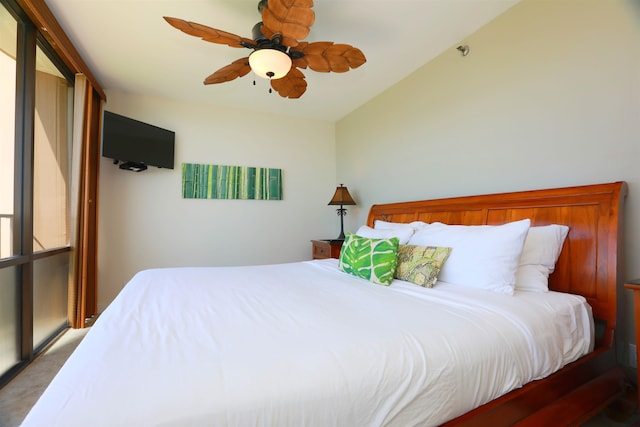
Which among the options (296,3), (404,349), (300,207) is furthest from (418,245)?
(300,207)

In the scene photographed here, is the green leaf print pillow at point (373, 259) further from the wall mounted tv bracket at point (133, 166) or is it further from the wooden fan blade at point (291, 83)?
the wall mounted tv bracket at point (133, 166)

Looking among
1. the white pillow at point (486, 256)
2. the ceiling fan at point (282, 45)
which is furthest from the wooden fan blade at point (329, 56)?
the white pillow at point (486, 256)

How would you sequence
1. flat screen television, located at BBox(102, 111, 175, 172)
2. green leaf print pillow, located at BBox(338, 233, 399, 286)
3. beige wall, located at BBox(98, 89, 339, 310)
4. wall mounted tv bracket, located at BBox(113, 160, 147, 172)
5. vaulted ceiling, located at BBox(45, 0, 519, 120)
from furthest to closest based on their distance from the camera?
beige wall, located at BBox(98, 89, 339, 310) < wall mounted tv bracket, located at BBox(113, 160, 147, 172) < flat screen television, located at BBox(102, 111, 175, 172) < vaulted ceiling, located at BBox(45, 0, 519, 120) < green leaf print pillow, located at BBox(338, 233, 399, 286)

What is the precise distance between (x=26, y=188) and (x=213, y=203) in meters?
1.77

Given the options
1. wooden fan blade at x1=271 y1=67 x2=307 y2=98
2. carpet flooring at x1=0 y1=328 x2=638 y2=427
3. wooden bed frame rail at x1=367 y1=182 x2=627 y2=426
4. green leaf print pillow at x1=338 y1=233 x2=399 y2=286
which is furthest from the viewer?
wooden fan blade at x1=271 y1=67 x2=307 y2=98

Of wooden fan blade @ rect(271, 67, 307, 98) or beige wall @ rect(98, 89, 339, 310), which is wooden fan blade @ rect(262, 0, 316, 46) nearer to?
wooden fan blade @ rect(271, 67, 307, 98)

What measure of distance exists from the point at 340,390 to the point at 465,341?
51cm

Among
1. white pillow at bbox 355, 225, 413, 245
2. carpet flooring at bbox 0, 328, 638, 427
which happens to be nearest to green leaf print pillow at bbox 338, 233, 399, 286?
white pillow at bbox 355, 225, 413, 245

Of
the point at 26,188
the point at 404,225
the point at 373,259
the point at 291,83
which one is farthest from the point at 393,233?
the point at 26,188

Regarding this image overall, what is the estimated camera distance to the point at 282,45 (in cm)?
179

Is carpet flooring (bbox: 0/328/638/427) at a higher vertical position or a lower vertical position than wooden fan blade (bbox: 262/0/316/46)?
lower

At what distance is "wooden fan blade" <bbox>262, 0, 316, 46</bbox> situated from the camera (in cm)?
143

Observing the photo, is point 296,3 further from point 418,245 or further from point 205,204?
point 205,204

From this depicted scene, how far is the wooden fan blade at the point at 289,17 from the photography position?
1.43 meters
